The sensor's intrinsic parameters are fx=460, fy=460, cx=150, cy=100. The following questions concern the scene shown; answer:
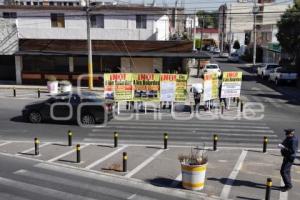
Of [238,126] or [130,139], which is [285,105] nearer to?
[238,126]

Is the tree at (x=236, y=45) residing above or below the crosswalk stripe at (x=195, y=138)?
above

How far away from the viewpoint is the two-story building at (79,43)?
3944cm

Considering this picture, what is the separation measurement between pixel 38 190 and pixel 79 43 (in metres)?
27.9

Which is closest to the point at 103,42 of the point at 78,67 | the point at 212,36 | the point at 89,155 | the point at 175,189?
the point at 78,67

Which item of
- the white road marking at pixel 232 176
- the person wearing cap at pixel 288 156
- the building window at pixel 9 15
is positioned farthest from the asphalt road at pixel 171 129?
the building window at pixel 9 15

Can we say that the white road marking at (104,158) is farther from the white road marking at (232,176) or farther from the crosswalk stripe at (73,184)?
the white road marking at (232,176)

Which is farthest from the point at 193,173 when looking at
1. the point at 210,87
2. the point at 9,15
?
the point at 9,15

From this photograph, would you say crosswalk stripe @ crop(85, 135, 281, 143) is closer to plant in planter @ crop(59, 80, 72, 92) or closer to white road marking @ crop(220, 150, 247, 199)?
white road marking @ crop(220, 150, 247, 199)

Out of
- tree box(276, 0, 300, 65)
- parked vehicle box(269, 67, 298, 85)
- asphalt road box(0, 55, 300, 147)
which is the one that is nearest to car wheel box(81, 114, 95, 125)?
asphalt road box(0, 55, 300, 147)

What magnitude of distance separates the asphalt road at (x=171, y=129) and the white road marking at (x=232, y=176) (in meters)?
2.07

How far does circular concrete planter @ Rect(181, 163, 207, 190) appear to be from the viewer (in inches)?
508

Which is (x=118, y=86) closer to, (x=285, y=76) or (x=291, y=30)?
(x=285, y=76)

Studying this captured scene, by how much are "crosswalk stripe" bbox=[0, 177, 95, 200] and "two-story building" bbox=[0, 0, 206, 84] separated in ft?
84.2

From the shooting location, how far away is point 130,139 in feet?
64.7
